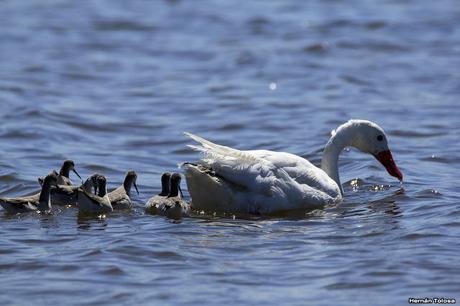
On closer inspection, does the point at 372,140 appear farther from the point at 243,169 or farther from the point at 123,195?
the point at 123,195

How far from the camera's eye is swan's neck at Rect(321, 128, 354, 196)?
40.5 ft

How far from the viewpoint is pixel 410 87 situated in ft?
63.5

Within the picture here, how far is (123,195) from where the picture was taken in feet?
38.4

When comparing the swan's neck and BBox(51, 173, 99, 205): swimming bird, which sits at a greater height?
the swan's neck

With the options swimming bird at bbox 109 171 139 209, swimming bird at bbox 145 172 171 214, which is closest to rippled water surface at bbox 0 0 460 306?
swimming bird at bbox 145 172 171 214

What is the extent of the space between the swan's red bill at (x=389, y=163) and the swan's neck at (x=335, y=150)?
0.48m

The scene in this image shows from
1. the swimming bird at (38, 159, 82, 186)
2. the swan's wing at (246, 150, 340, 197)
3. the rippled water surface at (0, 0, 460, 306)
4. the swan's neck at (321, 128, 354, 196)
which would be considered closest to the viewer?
the rippled water surface at (0, 0, 460, 306)

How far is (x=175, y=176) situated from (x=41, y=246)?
208 centimetres

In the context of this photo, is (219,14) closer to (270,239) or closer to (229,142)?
(229,142)

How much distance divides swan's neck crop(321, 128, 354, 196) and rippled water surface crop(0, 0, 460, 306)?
0.35 meters

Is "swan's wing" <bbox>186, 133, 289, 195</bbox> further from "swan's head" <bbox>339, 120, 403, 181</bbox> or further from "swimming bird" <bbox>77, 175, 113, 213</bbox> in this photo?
"swan's head" <bbox>339, 120, 403, 181</bbox>

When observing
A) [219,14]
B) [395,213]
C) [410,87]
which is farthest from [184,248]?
[219,14]

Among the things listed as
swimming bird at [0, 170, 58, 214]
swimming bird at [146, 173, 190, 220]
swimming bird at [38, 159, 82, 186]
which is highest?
swimming bird at [38, 159, 82, 186]

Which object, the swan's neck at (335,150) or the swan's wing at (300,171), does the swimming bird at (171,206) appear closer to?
the swan's wing at (300,171)
